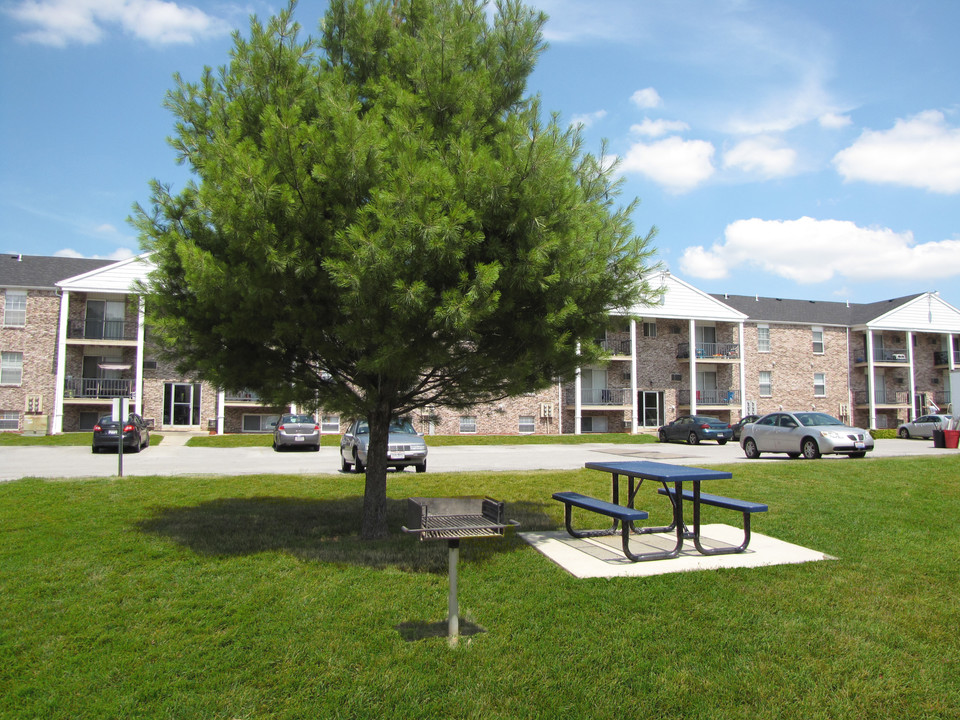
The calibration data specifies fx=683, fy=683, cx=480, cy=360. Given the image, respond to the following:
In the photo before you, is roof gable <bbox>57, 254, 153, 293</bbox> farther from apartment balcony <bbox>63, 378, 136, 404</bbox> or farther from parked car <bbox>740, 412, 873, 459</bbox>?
parked car <bbox>740, 412, 873, 459</bbox>

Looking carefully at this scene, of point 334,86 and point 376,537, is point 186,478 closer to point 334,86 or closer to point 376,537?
point 376,537

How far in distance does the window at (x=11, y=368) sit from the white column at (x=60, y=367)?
1.97 metres

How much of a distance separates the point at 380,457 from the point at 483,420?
2819cm

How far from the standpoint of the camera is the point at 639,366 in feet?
128

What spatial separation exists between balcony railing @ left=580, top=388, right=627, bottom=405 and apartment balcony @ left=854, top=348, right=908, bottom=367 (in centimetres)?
1694

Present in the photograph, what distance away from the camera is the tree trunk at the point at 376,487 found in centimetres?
801

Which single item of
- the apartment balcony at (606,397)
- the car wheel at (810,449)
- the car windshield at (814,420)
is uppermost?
the apartment balcony at (606,397)

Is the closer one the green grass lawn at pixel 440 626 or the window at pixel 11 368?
the green grass lawn at pixel 440 626

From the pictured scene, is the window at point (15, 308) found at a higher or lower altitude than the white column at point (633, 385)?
higher

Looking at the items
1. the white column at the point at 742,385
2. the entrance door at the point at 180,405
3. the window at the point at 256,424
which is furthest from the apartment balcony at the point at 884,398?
the entrance door at the point at 180,405

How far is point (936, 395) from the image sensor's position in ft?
149

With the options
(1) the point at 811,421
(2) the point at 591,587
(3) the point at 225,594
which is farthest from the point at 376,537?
(1) the point at 811,421

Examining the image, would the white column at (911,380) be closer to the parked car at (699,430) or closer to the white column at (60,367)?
the parked car at (699,430)

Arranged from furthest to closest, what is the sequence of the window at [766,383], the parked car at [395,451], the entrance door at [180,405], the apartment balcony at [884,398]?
the apartment balcony at [884,398], the window at [766,383], the entrance door at [180,405], the parked car at [395,451]
